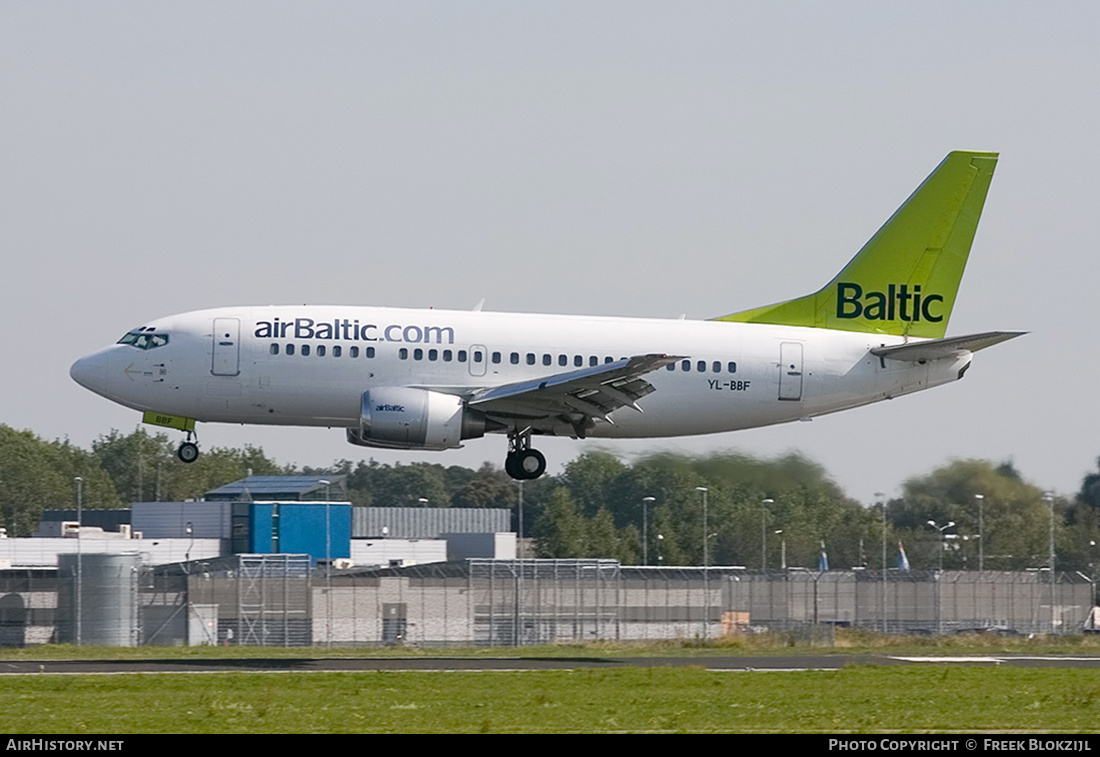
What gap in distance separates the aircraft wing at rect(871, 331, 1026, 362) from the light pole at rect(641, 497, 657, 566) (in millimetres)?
27643

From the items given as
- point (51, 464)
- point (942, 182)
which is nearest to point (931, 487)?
point (942, 182)

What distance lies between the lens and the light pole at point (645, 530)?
7141 cm

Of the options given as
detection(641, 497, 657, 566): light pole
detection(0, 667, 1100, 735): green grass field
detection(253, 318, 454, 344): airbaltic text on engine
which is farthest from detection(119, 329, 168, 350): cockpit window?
detection(641, 497, 657, 566): light pole

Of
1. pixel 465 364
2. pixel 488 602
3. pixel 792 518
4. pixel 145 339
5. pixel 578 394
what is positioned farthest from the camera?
pixel 792 518

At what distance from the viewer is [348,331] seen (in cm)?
3894

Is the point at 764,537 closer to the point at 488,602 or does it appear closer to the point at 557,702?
the point at 488,602

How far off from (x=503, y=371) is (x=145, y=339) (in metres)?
8.58

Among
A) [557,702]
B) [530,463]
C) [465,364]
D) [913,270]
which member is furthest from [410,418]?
[913,270]

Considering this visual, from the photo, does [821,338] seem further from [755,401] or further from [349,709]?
[349,709]

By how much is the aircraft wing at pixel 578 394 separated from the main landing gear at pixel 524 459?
36.1 inches

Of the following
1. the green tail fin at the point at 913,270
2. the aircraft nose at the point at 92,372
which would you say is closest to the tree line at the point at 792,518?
the green tail fin at the point at 913,270

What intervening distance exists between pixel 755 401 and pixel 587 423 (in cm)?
428

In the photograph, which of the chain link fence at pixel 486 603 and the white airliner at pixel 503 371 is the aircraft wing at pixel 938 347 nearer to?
the white airliner at pixel 503 371

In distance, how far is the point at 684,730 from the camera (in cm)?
2370
